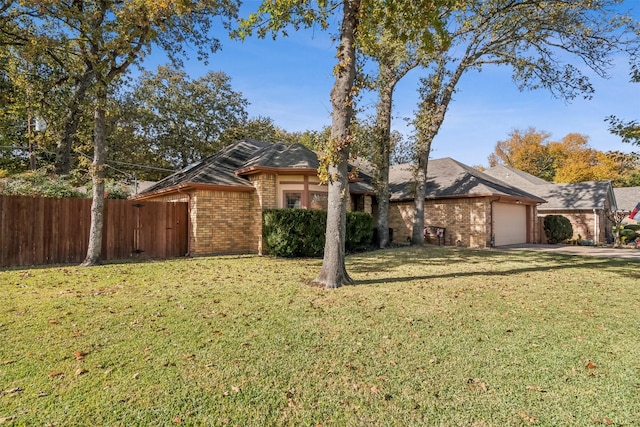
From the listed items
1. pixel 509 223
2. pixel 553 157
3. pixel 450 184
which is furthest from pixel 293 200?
pixel 553 157

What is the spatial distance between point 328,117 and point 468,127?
15322mm

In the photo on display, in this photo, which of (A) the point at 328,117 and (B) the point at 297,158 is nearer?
(A) the point at 328,117

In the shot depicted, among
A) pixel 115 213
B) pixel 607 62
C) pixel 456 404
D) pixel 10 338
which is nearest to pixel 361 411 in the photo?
pixel 456 404

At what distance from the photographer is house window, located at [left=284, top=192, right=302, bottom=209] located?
12.8m

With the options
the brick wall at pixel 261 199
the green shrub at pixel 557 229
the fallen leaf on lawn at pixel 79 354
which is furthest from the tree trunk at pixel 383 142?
the fallen leaf on lawn at pixel 79 354

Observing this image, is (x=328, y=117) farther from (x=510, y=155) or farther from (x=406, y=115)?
(x=510, y=155)

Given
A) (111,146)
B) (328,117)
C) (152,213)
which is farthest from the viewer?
(111,146)

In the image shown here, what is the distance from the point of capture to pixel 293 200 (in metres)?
12.9

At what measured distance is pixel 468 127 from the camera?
66.3ft

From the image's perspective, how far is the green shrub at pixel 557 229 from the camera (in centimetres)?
1927

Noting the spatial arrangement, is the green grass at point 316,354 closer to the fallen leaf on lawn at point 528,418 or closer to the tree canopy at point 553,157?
the fallen leaf on lawn at point 528,418

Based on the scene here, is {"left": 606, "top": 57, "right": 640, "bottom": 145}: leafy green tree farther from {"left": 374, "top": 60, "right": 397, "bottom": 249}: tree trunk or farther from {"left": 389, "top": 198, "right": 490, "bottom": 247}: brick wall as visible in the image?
{"left": 374, "top": 60, "right": 397, "bottom": 249}: tree trunk

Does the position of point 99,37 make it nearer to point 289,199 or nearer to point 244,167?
point 244,167

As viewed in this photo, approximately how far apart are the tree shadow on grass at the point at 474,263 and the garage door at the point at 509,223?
13.8ft
